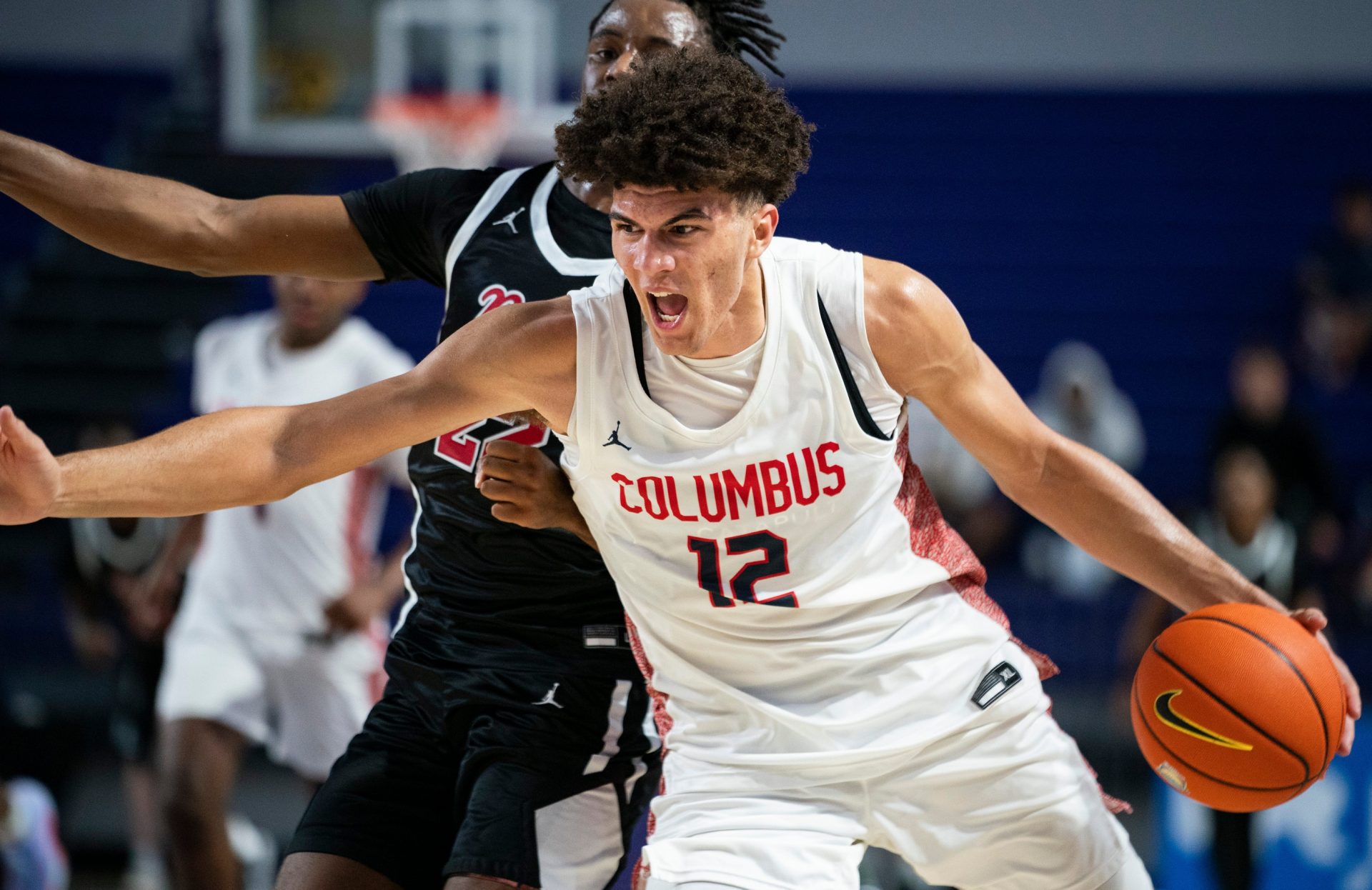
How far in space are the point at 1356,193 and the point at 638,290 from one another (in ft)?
31.0

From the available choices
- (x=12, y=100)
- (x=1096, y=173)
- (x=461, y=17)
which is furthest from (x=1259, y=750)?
(x=12, y=100)

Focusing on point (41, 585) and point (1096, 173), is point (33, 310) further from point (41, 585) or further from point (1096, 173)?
point (1096, 173)

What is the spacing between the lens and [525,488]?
9.70ft

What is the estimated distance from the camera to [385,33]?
37.4 feet

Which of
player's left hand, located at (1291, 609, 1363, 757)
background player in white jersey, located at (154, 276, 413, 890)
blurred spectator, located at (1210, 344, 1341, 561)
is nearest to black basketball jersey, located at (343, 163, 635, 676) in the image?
player's left hand, located at (1291, 609, 1363, 757)

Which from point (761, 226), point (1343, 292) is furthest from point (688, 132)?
point (1343, 292)

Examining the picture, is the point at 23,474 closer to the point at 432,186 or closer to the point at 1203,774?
the point at 432,186

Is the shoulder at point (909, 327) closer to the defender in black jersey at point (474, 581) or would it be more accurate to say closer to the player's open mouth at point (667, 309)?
the player's open mouth at point (667, 309)

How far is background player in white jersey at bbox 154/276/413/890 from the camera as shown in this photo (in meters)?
5.25

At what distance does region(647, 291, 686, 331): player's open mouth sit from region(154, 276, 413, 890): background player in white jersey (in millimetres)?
3064

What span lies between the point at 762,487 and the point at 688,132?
2.08 feet

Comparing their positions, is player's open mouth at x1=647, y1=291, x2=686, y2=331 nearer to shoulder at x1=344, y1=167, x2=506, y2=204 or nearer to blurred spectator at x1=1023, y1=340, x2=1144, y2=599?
shoulder at x1=344, y1=167, x2=506, y2=204

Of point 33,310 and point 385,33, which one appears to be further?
point 33,310

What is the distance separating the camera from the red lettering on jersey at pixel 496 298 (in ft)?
10.5
